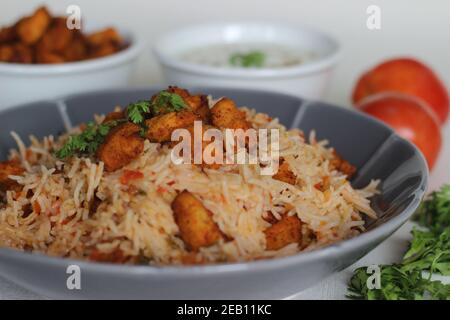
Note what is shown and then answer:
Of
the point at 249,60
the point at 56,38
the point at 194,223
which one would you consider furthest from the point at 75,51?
the point at 194,223

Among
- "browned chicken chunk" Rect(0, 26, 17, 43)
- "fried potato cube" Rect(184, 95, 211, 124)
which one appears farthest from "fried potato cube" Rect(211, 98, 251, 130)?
"browned chicken chunk" Rect(0, 26, 17, 43)

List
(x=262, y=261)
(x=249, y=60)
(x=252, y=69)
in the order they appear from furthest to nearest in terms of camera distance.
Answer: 1. (x=249, y=60)
2. (x=252, y=69)
3. (x=262, y=261)

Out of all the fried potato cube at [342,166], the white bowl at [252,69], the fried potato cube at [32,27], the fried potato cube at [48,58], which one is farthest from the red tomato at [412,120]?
the fried potato cube at [32,27]

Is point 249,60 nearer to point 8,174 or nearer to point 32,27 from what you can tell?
point 32,27

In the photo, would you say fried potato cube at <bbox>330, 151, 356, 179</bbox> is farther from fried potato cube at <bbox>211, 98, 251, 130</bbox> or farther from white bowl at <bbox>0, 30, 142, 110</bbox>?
white bowl at <bbox>0, 30, 142, 110</bbox>

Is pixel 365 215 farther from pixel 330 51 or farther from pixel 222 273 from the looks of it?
pixel 330 51
